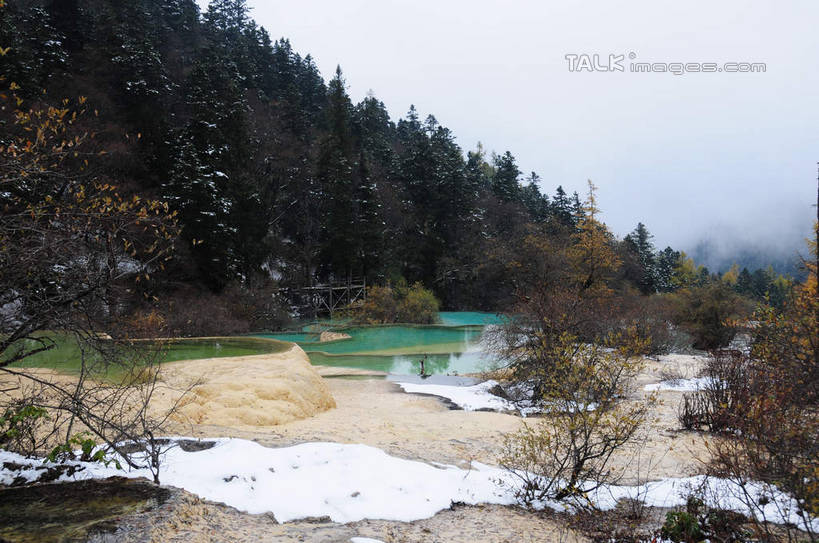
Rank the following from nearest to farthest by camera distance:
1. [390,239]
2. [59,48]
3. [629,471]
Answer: [629,471] → [59,48] → [390,239]

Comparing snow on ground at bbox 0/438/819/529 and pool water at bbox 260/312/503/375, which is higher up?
snow on ground at bbox 0/438/819/529

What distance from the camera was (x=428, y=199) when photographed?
4247cm

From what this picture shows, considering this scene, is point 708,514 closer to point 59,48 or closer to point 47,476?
point 47,476

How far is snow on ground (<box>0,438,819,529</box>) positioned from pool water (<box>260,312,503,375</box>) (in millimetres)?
8313

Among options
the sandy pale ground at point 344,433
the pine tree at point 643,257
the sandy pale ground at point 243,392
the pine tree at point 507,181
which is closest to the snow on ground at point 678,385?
the sandy pale ground at point 344,433

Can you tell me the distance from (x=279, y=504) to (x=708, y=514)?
13.9 feet

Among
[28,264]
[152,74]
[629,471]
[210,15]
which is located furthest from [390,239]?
[28,264]

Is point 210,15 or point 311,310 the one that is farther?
point 210,15

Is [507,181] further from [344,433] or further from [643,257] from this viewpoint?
[344,433]

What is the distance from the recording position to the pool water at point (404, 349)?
56.2ft

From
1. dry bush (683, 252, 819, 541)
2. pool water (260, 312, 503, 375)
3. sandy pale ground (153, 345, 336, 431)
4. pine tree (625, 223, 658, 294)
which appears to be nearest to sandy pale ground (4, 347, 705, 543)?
sandy pale ground (153, 345, 336, 431)

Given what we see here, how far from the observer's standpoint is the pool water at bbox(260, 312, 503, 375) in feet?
56.2

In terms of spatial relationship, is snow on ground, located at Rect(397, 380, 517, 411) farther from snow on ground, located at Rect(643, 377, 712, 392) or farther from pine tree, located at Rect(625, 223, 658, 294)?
pine tree, located at Rect(625, 223, 658, 294)

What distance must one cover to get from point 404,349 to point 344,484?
15999 millimetres
